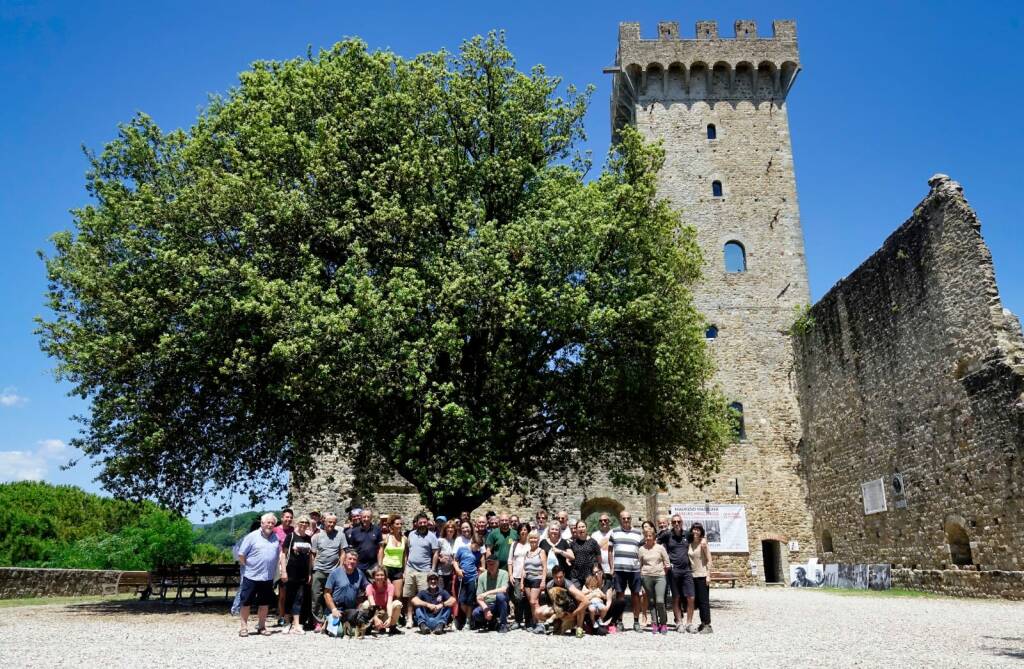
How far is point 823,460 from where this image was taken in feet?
79.9

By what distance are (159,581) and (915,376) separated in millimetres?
18707

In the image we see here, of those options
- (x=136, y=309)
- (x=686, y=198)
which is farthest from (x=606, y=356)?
(x=686, y=198)

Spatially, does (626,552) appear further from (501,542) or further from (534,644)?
(534,644)

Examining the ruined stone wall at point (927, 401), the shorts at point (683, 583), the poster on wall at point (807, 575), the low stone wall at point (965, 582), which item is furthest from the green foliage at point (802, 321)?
the shorts at point (683, 583)

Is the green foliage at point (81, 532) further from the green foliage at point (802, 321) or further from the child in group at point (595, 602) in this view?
the green foliage at point (802, 321)

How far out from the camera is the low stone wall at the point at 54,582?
1709 centimetres

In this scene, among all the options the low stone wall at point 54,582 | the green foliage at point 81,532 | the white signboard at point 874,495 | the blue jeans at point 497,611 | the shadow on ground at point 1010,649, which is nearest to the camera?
the shadow on ground at point 1010,649

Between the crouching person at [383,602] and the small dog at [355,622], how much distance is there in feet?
0.52

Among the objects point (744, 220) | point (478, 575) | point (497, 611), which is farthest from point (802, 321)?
point (497, 611)

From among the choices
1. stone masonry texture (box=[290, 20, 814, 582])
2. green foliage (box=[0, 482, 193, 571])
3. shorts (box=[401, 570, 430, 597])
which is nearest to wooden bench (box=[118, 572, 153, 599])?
green foliage (box=[0, 482, 193, 571])

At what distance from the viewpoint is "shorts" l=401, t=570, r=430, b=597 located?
429 inches

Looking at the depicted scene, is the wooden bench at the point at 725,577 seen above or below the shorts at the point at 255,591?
below

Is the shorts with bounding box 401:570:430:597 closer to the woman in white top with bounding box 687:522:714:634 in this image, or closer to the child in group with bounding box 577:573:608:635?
the child in group with bounding box 577:573:608:635

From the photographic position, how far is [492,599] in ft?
34.8
